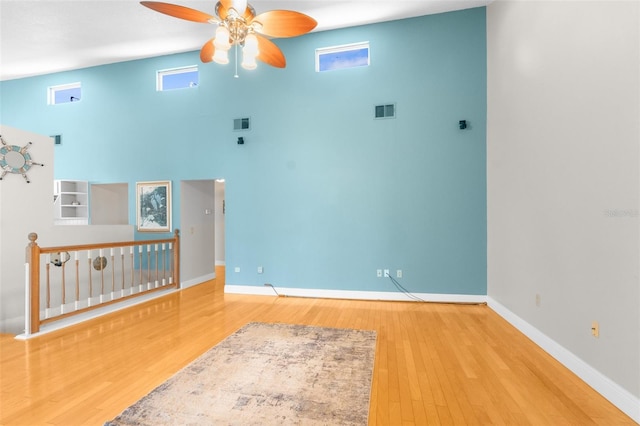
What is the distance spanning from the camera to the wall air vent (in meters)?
4.95

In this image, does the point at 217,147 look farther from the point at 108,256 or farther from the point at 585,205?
the point at 585,205

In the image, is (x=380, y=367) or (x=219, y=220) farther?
(x=219, y=220)

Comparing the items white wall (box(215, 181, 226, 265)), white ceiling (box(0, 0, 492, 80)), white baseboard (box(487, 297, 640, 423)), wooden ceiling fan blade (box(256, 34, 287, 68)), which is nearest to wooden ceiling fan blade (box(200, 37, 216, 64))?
wooden ceiling fan blade (box(256, 34, 287, 68))

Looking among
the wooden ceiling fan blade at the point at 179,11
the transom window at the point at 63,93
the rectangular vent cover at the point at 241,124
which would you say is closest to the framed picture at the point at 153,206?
the rectangular vent cover at the point at 241,124

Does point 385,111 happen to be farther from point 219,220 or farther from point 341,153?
point 219,220

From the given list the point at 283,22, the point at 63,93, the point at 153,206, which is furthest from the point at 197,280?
the point at 63,93

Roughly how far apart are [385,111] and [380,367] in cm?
397

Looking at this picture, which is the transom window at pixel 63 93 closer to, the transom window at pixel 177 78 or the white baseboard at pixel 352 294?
the transom window at pixel 177 78

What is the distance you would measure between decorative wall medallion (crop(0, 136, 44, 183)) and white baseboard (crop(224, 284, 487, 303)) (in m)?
3.52

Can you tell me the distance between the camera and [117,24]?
4996 millimetres

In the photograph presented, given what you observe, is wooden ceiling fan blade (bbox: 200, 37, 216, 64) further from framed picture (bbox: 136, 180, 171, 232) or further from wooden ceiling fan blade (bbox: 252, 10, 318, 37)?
framed picture (bbox: 136, 180, 171, 232)

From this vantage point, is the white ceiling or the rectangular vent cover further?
the rectangular vent cover

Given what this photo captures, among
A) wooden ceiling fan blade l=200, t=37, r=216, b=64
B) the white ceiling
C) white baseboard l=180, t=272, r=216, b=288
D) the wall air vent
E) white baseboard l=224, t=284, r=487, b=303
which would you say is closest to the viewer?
wooden ceiling fan blade l=200, t=37, r=216, b=64

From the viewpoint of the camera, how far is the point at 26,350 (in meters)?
3.04
